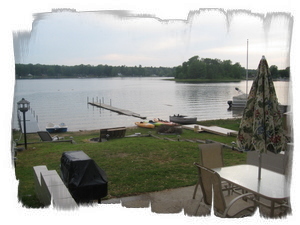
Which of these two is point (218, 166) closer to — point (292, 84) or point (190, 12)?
point (292, 84)

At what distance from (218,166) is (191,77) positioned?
2.23 metres

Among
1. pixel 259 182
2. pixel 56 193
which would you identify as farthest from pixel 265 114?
pixel 56 193

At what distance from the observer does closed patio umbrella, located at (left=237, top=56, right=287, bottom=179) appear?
142 inches

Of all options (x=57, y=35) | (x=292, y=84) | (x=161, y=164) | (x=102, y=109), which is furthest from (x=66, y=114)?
(x=292, y=84)

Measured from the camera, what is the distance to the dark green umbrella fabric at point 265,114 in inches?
142

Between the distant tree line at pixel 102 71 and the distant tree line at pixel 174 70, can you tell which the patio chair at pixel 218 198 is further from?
the distant tree line at pixel 102 71

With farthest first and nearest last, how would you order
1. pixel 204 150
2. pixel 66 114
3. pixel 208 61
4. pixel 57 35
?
pixel 66 114 < pixel 208 61 < pixel 204 150 < pixel 57 35

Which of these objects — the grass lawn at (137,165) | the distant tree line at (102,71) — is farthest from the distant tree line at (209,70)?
the grass lawn at (137,165)

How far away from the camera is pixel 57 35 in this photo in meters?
4.23

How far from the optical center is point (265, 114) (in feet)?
11.8

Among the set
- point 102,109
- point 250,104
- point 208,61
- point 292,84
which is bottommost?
point 102,109

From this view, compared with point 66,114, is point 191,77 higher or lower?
higher

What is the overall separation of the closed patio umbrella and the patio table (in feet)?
1.62

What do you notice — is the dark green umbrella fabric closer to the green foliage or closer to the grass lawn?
the green foliage
